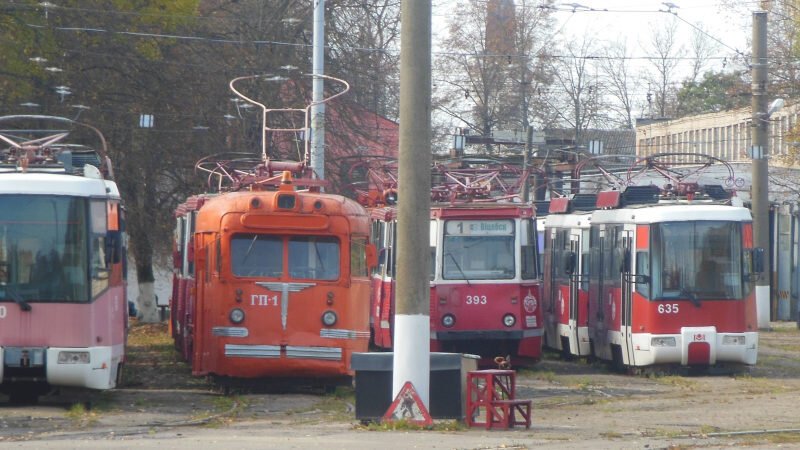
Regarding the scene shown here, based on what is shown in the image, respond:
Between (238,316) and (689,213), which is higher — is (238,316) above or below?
below

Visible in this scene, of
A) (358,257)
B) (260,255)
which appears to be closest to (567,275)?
(358,257)

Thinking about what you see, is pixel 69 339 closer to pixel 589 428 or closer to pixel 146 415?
pixel 146 415

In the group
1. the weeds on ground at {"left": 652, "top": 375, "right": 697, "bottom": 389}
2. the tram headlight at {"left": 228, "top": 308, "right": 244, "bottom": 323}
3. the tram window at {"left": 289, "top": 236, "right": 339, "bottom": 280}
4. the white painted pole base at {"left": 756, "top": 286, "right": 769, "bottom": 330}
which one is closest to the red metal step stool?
the tram window at {"left": 289, "top": 236, "right": 339, "bottom": 280}

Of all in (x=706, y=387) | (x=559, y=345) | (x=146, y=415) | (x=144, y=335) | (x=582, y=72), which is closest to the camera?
(x=146, y=415)

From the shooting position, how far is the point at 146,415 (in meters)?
14.3

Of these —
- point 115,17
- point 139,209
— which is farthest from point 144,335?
point 115,17

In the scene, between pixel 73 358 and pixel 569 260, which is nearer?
pixel 73 358

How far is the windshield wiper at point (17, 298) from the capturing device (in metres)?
14.4

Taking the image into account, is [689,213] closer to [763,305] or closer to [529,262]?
[529,262]

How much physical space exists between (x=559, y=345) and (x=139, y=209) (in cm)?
966

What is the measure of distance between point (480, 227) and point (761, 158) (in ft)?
43.5

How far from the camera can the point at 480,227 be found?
69.6 ft

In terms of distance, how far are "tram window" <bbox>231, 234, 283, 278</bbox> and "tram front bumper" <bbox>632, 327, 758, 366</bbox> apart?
641 centimetres

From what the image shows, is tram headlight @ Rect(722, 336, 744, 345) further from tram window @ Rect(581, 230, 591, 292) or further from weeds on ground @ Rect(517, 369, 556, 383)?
tram window @ Rect(581, 230, 591, 292)
